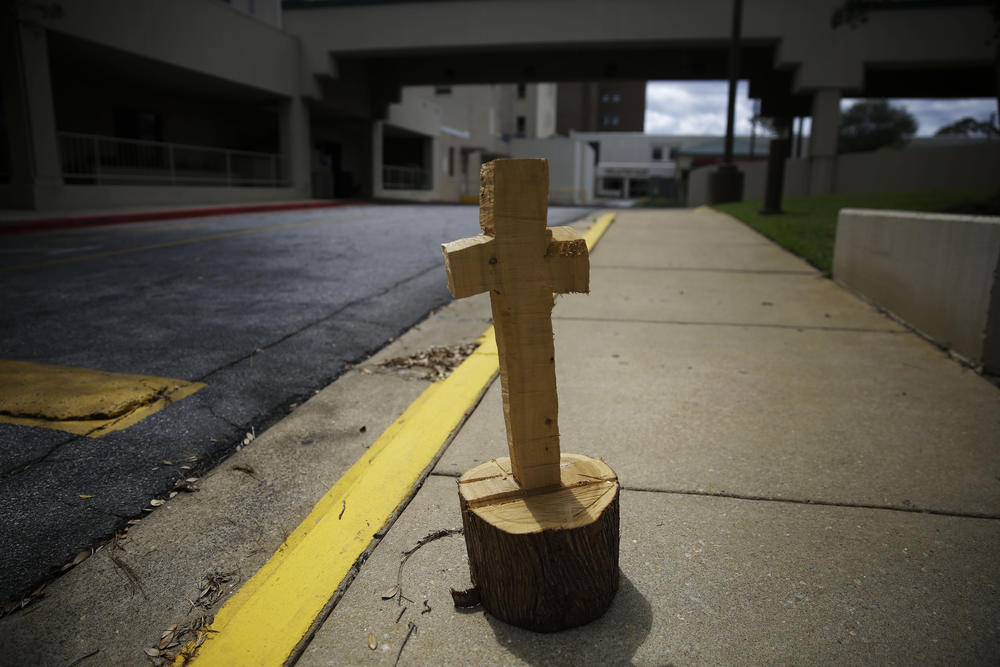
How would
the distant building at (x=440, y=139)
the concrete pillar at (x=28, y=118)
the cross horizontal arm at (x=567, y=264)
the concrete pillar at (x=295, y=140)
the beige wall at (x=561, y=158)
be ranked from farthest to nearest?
the beige wall at (x=561, y=158)
the distant building at (x=440, y=139)
the concrete pillar at (x=295, y=140)
the concrete pillar at (x=28, y=118)
the cross horizontal arm at (x=567, y=264)

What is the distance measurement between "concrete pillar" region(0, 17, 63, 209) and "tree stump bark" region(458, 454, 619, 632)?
15.9 metres

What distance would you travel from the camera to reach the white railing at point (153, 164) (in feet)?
51.9

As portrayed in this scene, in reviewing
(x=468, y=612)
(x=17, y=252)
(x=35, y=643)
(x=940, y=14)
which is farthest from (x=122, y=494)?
(x=940, y=14)

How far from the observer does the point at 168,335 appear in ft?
14.1

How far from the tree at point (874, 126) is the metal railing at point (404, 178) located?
187 ft

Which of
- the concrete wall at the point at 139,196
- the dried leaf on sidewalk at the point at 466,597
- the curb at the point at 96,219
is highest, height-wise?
the concrete wall at the point at 139,196

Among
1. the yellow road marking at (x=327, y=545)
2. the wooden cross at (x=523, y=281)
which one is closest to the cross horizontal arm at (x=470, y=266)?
the wooden cross at (x=523, y=281)

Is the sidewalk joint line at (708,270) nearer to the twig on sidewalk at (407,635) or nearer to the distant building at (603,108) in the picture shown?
the twig on sidewalk at (407,635)

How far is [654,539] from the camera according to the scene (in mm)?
2129

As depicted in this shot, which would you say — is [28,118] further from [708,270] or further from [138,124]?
[708,270]

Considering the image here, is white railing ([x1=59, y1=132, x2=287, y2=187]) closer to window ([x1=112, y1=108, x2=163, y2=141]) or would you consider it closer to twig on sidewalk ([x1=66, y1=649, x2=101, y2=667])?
window ([x1=112, y1=108, x2=163, y2=141])

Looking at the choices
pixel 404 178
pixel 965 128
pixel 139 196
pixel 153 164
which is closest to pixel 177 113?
pixel 153 164

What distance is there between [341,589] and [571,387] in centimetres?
195

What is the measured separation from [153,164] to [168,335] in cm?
1794
